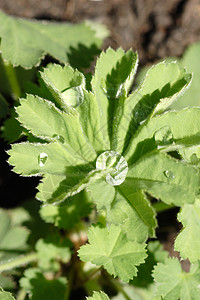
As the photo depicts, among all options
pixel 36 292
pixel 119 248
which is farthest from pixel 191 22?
pixel 36 292

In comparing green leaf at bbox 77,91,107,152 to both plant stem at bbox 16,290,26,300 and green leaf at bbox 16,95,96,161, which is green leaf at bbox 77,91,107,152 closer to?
green leaf at bbox 16,95,96,161

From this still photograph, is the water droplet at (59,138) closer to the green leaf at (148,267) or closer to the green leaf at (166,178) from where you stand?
the green leaf at (166,178)

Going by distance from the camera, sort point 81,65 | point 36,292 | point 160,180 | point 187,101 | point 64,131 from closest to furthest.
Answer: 1. point 160,180
2. point 64,131
3. point 36,292
4. point 81,65
5. point 187,101

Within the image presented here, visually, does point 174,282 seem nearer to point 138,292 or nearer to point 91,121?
point 138,292

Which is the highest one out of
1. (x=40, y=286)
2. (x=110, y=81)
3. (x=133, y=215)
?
(x=110, y=81)

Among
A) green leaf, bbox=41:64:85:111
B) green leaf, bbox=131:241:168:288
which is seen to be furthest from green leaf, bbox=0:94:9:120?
green leaf, bbox=131:241:168:288

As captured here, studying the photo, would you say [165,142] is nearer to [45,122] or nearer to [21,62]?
[45,122]

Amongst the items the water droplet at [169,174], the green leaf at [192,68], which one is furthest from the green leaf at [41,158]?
the green leaf at [192,68]

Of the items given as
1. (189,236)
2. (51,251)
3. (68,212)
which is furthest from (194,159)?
(51,251)
